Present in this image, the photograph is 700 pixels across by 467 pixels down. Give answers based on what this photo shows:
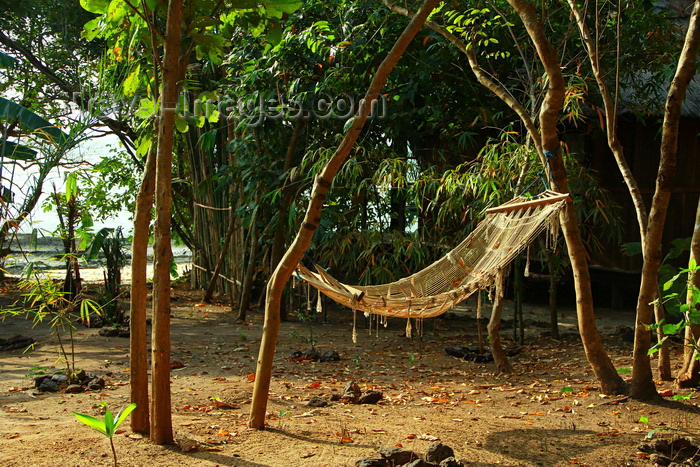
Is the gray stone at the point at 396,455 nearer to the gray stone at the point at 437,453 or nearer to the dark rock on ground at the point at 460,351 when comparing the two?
the gray stone at the point at 437,453

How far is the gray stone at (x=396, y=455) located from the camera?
2.20m

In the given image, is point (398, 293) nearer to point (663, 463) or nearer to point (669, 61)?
point (663, 463)

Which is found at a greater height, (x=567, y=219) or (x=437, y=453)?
(x=567, y=219)

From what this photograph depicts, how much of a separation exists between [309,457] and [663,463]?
4.17 feet

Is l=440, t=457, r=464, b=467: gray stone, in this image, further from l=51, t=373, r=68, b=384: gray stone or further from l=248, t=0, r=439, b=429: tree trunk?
l=51, t=373, r=68, b=384: gray stone

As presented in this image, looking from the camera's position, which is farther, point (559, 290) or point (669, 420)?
point (559, 290)

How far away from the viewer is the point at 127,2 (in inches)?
85.3

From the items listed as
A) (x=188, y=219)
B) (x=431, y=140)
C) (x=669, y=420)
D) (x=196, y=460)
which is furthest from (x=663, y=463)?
(x=188, y=219)

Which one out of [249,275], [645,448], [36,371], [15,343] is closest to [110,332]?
[15,343]

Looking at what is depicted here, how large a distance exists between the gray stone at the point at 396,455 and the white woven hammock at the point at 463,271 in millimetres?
702

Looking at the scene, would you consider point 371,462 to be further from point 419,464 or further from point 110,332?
point 110,332

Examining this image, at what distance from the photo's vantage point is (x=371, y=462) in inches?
84.7

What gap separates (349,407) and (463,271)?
88 cm

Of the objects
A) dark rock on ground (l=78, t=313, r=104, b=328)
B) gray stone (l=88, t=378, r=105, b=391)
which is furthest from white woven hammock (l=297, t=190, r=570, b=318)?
dark rock on ground (l=78, t=313, r=104, b=328)
